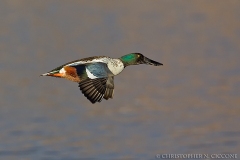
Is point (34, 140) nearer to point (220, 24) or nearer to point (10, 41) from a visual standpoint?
point (10, 41)

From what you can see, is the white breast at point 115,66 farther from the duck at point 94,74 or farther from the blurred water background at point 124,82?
the blurred water background at point 124,82

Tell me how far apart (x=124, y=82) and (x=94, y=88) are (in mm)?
7496

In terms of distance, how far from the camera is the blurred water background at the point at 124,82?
32.5ft

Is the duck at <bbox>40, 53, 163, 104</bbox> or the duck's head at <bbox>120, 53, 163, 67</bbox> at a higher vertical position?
the duck's head at <bbox>120, 53, 163, 67</bbox>

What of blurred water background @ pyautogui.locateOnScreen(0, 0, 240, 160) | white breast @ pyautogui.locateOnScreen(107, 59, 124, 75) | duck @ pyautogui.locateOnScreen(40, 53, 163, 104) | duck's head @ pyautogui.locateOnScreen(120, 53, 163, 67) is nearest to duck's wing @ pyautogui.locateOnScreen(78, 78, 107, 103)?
duck @ pyautogui.locateOnScreen(40, 53, 163, 104)

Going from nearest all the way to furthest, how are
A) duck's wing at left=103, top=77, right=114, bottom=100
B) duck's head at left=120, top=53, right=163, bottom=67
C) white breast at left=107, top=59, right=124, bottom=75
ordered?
1. duck's wing at left=103, top=77, right=114, bottom=100
2. white breast at left=107, top=59, right=124, bottom=75
3. duck's head at left=120, top=53, right=163, bottom=67

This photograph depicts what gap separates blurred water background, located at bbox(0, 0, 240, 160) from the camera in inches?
390

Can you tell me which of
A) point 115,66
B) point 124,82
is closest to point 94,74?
point 115,66

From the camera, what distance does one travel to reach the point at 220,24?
659 inches

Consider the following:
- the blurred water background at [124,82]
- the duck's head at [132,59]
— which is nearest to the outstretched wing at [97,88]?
the duck's head at [132,59]

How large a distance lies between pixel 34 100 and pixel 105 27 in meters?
4.59

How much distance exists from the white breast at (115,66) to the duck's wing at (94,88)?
0.47 ft

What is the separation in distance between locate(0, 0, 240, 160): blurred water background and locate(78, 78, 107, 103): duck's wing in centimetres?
432

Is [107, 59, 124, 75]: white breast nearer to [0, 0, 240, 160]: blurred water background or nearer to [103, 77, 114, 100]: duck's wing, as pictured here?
[103, 77, 114, 100]: duck's wing
